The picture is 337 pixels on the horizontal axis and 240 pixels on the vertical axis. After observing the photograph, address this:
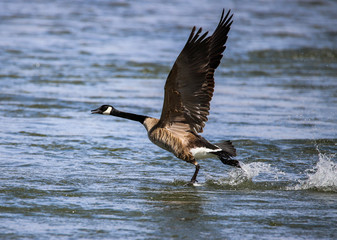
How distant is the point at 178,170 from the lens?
7441 mm

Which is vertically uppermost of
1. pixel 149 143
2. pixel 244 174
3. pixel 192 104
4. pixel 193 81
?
pixel 193 81

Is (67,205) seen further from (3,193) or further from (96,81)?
(96,81)

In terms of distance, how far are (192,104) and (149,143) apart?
186cm

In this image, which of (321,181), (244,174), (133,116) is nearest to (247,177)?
(244,174)

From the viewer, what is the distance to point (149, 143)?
28.6ft

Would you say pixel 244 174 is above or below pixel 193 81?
below

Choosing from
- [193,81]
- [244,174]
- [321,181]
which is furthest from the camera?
[244,174]

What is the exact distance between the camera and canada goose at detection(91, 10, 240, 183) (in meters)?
6.60

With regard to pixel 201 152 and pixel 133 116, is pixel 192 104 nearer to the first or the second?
pixel 201 152

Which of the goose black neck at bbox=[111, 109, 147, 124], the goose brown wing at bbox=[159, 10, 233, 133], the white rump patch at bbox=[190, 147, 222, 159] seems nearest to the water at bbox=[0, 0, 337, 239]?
the white rump patch at bbox=[190, 147, 222, 159]

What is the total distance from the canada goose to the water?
13.1 inches

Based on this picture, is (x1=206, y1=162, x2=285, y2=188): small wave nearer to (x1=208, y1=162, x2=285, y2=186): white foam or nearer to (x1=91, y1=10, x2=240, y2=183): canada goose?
(x1=208, y1=162, x2=285, y2=186): white foam

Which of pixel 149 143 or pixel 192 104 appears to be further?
pixel 149 143

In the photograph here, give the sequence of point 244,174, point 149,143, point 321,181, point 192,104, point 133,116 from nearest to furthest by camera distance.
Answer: point 321,181, point 244,174, point 192,104, point 133,116, point 149,143
